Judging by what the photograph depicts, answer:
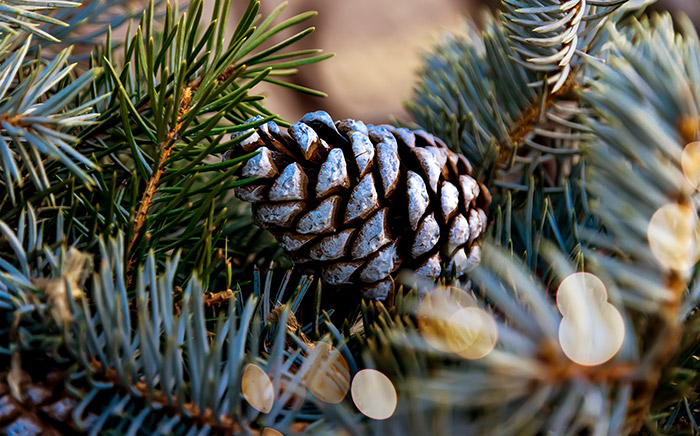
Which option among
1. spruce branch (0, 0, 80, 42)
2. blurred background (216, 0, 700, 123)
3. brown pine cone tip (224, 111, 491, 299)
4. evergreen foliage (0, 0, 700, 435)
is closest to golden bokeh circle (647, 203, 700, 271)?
evergreen foliage (0, 0, 700, 435)

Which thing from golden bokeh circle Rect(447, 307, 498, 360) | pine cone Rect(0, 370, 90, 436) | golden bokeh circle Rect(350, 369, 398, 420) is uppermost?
golden bokeh circle Rect(447, 307, 498, 360)

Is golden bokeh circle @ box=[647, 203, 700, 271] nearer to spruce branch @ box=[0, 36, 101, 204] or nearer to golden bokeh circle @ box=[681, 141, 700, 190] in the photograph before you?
golden bokeh circle @ box=[681, 141, 700, 190]

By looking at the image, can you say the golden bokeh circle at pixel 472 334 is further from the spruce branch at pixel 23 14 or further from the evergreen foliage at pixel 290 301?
A: the spruce branch at pixel 23 14

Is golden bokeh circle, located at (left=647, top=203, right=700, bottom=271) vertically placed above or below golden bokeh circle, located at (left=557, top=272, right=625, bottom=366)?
above

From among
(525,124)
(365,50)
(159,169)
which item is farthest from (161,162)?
(365,50)

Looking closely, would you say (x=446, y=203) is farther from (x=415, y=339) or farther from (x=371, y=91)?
(x=371, y=91)

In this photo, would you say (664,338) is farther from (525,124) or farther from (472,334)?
(525,124)

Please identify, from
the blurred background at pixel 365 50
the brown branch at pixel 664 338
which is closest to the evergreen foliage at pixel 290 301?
the brown branch at pixel 664 338
